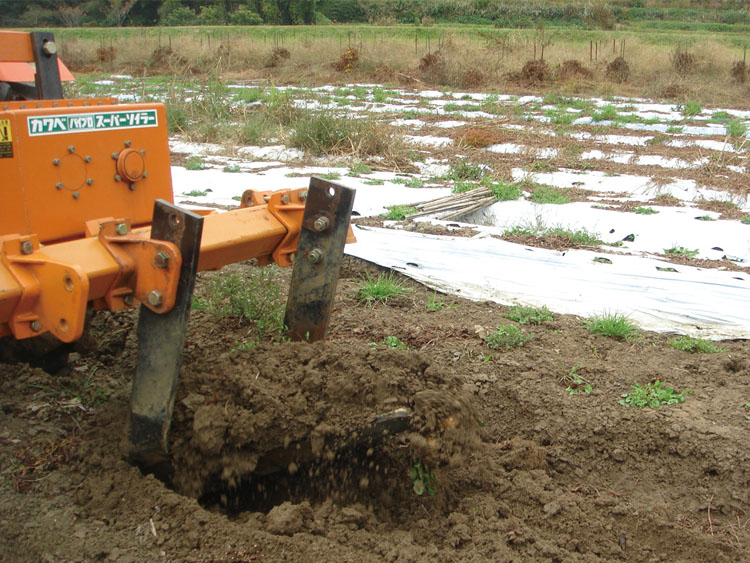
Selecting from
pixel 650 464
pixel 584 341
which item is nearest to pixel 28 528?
pixel 650 464

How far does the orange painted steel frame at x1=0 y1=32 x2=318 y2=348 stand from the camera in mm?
2654

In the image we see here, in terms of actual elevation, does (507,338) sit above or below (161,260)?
below

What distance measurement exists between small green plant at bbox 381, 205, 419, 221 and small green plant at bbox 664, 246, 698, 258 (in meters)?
2.52

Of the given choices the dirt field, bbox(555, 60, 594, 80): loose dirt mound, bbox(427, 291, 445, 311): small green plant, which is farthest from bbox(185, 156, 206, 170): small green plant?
bbox(555, 60, 594, 80): loose dirt mound

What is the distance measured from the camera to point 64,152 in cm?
320

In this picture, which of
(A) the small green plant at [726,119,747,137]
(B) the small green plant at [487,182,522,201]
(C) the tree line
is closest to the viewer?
(B) the small green plant at [487,182,522,201]

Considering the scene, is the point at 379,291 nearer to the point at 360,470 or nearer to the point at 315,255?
the point at 315,255

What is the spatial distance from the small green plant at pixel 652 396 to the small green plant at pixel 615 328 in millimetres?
702

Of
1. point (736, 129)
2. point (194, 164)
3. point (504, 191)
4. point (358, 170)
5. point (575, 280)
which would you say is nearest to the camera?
point (575, 280)

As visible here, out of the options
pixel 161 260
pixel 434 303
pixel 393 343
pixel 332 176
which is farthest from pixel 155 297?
pixel 332 176

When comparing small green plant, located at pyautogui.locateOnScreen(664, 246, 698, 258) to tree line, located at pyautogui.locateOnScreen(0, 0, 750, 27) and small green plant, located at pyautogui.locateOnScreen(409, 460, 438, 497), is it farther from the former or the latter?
tree line, located at pyautogui.locateOnScreen(0, 0, 750, 27)

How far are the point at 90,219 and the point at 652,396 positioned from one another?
304 cm

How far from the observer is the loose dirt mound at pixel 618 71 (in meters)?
21.2

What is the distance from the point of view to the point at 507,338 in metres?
4.59
